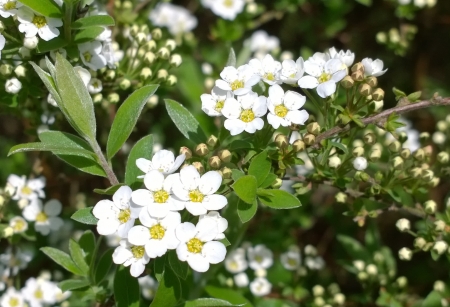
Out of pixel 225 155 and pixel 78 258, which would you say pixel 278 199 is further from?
pixel 78 258

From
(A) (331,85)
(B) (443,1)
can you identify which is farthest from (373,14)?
(A) (331,85)

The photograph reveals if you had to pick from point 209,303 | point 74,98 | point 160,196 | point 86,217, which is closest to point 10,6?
point 74,98

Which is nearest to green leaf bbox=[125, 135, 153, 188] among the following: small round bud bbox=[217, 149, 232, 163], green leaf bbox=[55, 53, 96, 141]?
green leaf bbox=[55, 53, 96, 141]

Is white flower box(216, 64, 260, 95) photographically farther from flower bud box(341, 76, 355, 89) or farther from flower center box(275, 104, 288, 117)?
flower bud box(341, 76, 355, 89)

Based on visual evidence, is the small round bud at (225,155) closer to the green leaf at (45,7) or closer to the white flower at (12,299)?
the green leaf at (45,7)

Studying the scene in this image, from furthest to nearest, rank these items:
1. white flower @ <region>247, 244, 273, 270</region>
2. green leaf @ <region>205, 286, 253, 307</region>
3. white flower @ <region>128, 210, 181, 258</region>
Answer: white flower @ <region>247, 244, 273, 270</region>
green leaf @ <region>205, 286, 253, 307</region>
white flower @ <region>128, 210, 181, 258</region>

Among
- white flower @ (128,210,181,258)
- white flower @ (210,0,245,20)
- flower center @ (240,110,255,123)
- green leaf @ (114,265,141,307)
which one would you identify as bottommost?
green leaf @ (114,265,141,307)
